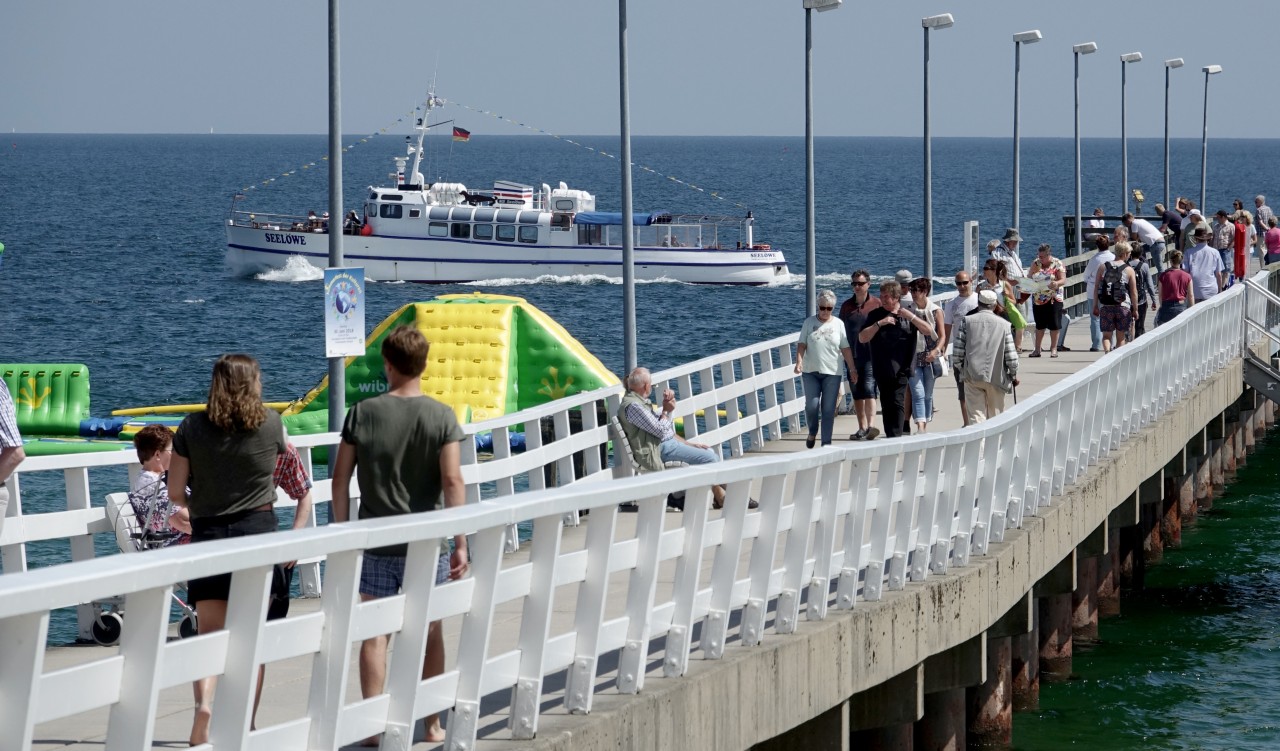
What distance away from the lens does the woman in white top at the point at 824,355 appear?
15391 mm

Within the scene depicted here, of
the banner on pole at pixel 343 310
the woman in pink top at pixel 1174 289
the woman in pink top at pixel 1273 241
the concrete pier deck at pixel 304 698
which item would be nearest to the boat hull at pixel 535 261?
the woman in pink top at pixel 1273 241

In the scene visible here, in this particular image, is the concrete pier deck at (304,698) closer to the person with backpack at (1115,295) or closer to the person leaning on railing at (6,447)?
the person leaning on railing at (6,447)

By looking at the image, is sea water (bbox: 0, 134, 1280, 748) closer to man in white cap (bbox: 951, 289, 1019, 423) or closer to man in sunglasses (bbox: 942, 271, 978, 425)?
man in white cap (bbox: 951, 289, 1019, 423)

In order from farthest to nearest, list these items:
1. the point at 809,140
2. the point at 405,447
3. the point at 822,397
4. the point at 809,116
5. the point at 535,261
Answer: the point at 535,261 < the point at 809,116 < the point at 809,140 < the point at 822,397 < the point at 405,447

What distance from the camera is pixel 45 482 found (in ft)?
95.3

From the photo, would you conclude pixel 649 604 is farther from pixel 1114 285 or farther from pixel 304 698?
pixel 1114 285

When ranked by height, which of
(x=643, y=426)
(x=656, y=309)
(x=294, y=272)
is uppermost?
(x=643, y=426)

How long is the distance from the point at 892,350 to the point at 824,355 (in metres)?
0.55

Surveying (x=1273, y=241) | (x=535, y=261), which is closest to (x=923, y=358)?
(x=1273, y=241)

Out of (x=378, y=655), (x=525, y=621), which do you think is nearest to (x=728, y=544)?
(x=525, y=621)

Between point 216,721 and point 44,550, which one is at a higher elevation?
point 216,721

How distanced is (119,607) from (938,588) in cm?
415

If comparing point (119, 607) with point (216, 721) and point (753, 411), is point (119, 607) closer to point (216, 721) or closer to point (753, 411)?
point (216, 721)

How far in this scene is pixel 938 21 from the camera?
28.2m
